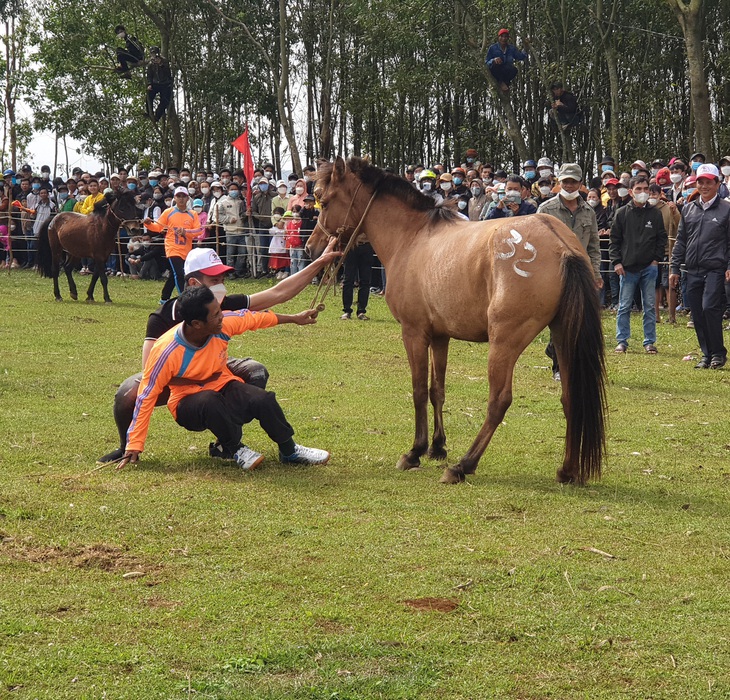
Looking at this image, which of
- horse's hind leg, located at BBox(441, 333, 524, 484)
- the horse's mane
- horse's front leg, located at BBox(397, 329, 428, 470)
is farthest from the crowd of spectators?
horse's hind leg, located at BBox(441, 333, 524, 484)

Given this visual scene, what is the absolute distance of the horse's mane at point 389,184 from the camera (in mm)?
8516

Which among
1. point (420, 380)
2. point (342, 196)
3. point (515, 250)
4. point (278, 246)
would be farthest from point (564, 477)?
point (278, 246)

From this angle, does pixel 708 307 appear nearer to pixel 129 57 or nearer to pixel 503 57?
pixel 503 57

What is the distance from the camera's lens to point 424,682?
13.4 ft

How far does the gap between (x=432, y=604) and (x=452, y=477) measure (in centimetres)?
240

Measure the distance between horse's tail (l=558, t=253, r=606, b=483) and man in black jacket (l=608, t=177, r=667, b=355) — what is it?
23.9 ft

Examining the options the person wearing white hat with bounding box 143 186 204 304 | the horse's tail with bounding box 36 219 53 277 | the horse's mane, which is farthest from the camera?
the horse's tail with bounding box 36 219 53 277

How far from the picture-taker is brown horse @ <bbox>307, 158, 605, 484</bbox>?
7.01 meters

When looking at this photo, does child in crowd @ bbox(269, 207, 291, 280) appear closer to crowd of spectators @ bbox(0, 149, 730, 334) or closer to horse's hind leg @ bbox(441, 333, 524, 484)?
crowd of spectators @ bbox(0, 149, 730, 334)

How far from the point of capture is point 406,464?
25.9 ft

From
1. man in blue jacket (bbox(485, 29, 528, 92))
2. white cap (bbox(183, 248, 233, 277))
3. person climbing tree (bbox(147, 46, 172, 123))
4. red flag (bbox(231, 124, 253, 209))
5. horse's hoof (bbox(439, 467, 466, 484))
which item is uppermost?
person climbing tree (bbox(147, 46, 172, 123))

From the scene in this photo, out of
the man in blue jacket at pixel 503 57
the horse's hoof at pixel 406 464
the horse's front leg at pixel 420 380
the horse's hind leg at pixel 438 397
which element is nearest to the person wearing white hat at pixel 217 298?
the horse's front leg at pixel 420 380

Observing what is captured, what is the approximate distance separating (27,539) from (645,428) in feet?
19.0

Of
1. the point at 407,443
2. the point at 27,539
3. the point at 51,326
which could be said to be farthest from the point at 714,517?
the point at 51,326
